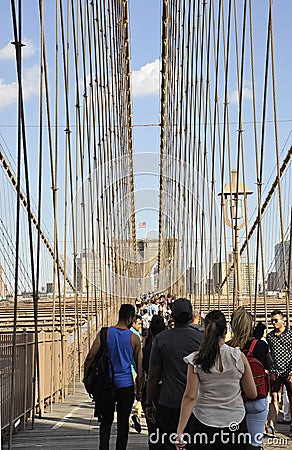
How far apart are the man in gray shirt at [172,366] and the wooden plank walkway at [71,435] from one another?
66.4 inches

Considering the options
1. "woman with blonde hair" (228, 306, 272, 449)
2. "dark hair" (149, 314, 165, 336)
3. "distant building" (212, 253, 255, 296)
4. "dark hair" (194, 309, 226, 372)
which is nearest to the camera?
"dark hair" (194, 309, 226, 372)

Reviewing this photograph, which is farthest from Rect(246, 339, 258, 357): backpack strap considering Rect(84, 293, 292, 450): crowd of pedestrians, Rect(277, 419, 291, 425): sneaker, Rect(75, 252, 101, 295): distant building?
Rect(75, 252, 101, 295): distant building

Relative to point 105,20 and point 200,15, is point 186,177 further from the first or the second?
point 200,15

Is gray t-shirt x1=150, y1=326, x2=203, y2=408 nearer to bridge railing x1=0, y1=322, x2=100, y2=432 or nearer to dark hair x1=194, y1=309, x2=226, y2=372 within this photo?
dark hair x1=194, y1=309, x2=226, y2=372

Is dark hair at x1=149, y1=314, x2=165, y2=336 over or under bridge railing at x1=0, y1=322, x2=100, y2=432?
over

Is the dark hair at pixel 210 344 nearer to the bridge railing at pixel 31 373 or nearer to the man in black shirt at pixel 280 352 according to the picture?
the bridge railing at pixel 31 373

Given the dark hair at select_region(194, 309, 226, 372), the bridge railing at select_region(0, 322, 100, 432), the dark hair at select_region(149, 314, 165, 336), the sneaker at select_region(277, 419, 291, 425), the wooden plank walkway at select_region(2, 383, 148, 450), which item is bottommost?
the sneaker at select_region(277, 419, 291, 425)

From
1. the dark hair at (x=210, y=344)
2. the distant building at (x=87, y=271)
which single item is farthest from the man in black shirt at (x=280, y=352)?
the distant building at (x=87, y=271)

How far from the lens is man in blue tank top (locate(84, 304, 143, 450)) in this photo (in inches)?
211

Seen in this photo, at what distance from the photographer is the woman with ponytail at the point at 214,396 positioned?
3.70m

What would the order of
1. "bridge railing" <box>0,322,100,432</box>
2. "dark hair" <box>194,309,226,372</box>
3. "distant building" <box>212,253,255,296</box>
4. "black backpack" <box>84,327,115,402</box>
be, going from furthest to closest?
"distant building" <box>212,253,255,296</box> < "bridge railing" <box>0,322,100,432</box> < "black backpack" <box>84,327,115,402</box> < "dark hair" <box>194,309,226,372</box>

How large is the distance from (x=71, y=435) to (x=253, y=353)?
2697 mm

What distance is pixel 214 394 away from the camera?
12.2ft

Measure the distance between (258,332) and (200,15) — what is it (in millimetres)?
13683
